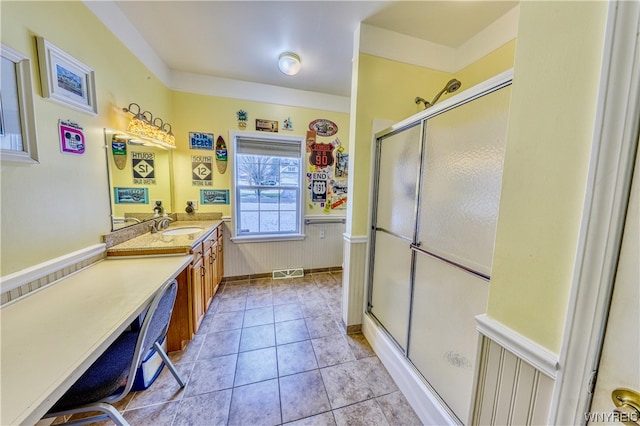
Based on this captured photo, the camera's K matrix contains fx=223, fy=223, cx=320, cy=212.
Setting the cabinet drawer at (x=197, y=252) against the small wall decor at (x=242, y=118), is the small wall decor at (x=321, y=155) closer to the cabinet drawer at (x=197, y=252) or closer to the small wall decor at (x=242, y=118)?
the small wall decor at (x=242, y=118)

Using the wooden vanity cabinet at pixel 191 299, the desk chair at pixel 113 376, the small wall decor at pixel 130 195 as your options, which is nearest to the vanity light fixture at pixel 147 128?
the small wall decor at pixel 130 195

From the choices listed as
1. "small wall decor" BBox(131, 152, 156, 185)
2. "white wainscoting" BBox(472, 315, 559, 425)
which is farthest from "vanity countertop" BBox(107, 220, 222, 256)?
"white wainscoting" BBox(472, 315, 559, 425)

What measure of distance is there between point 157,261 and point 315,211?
7.01ft

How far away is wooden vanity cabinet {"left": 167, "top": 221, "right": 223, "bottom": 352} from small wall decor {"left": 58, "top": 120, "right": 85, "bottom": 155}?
0.95 m

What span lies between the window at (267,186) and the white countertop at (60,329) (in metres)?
1.76

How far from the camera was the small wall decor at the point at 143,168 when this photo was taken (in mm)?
2111

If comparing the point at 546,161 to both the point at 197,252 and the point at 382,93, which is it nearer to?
the point at 382,93

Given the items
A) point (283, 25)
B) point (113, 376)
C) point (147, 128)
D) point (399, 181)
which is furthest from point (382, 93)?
point (113, 376)

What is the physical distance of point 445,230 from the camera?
3.99 ft

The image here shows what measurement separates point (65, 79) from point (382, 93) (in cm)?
214

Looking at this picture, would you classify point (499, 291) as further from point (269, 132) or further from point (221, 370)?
point (269, 132)

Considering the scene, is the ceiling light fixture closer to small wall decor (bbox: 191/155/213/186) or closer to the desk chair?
small wall decor (bbox: 191/155/213/186)

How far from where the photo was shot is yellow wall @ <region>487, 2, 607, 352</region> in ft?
1.81

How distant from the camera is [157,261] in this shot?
1658 mm
